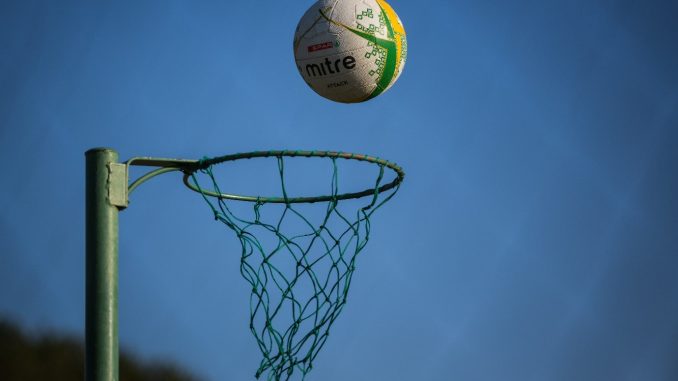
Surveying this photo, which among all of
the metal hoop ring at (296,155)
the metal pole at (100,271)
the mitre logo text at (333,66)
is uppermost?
the mitre logo text at (333,66)

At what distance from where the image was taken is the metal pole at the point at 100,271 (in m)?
4.53

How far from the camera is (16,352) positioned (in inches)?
389

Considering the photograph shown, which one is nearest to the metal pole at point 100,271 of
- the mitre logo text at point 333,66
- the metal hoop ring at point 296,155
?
the metal hoop ring at point 296,155

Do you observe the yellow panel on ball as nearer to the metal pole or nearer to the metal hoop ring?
the metal hoop ring

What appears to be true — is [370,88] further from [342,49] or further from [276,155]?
[276,155]

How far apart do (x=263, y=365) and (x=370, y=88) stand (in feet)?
5.13

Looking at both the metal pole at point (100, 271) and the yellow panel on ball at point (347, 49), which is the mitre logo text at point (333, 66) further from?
the metal pole at point (100, 271)

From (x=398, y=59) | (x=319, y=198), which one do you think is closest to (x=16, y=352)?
(x=319, y=198)

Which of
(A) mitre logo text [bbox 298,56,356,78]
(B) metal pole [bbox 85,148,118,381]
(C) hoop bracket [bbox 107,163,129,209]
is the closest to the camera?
(B) metal pole [bbox 85,148,118,381]

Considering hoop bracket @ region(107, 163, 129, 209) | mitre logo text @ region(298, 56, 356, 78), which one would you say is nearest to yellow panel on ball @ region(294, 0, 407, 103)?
mitre logo text @ region(298, 56, 356, 78)

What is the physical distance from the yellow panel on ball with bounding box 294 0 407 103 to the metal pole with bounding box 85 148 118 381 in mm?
1213

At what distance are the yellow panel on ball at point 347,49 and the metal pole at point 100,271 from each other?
1213 millimetres

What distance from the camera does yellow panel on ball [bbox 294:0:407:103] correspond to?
5199 mm

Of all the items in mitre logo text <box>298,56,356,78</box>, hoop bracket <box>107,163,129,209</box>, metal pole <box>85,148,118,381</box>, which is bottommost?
metal pole <box>85,148,118,381</box>
